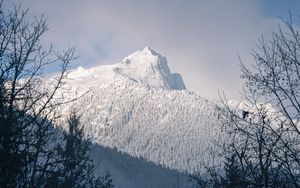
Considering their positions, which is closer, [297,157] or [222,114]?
[297,157]

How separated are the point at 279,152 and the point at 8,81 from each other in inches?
316

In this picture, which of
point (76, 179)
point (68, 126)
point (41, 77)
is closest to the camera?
point (41, 77)

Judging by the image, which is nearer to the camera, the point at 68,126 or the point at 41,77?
the point at 41,77

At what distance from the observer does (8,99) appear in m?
12.4

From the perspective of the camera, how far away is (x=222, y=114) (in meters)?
10.9

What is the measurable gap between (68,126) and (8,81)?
11.8m

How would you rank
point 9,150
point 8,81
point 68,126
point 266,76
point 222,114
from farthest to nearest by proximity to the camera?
point 68,126, point 8,81, point 9,150, point 222,114, point 266,76

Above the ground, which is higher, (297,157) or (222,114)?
(222,114)

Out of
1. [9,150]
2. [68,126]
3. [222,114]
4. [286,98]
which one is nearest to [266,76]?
[286,98]

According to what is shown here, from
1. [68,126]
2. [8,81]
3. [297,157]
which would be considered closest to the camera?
[297,157]

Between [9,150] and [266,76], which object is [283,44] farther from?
[9,150]

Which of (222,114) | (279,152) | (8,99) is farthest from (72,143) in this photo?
(279,152)

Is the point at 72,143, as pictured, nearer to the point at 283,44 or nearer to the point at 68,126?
the point at 68,126

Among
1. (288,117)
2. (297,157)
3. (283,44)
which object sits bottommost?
(297,157)
